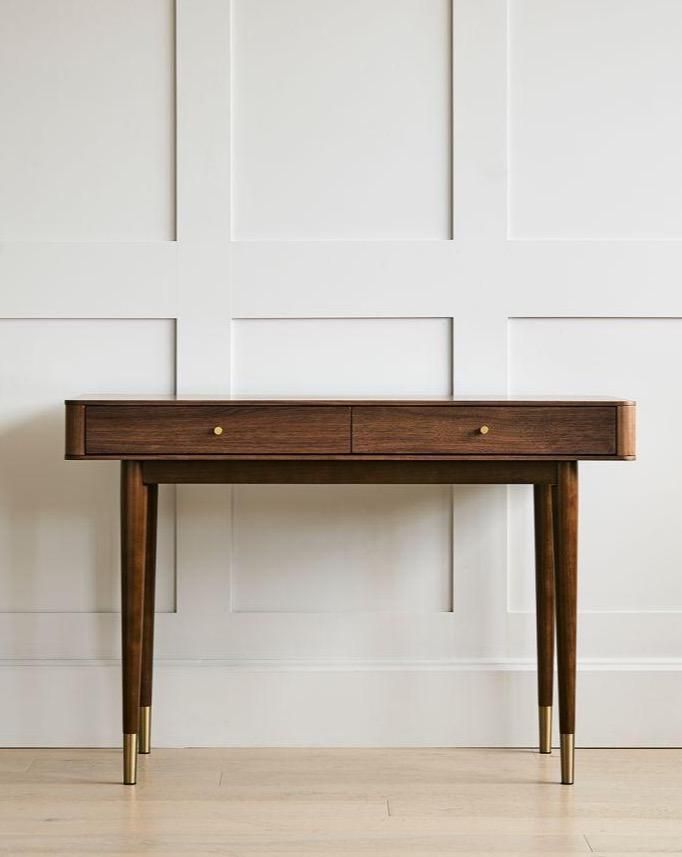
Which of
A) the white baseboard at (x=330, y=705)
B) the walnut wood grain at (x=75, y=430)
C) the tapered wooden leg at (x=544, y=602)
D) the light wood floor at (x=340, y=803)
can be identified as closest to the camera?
the light wood floor at (x=340, y=803)

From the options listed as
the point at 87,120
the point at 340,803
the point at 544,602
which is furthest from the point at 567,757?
the point at 87,120

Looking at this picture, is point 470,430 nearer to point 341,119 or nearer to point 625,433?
point 625,433

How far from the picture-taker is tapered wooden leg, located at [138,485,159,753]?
7.91 ft

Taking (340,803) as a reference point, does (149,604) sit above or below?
above

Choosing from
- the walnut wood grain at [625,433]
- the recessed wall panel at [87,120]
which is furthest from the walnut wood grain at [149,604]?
the walnut wood grain at [625,433]

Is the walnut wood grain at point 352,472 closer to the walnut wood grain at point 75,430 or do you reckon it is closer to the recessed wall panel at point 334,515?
the walnut wood grain at point 75,430

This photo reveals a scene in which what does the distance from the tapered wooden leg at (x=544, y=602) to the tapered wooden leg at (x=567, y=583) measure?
17cm

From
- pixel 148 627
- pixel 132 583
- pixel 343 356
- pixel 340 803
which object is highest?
pixel 343 356

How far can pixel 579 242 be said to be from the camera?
8.38 ft

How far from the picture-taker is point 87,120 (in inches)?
100

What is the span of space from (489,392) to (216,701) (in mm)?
1011

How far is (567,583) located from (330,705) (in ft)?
2.27

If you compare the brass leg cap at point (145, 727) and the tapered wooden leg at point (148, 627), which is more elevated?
the tapered wooden leg at point (148, 627)

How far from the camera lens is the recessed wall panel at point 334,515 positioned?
2.56 m
